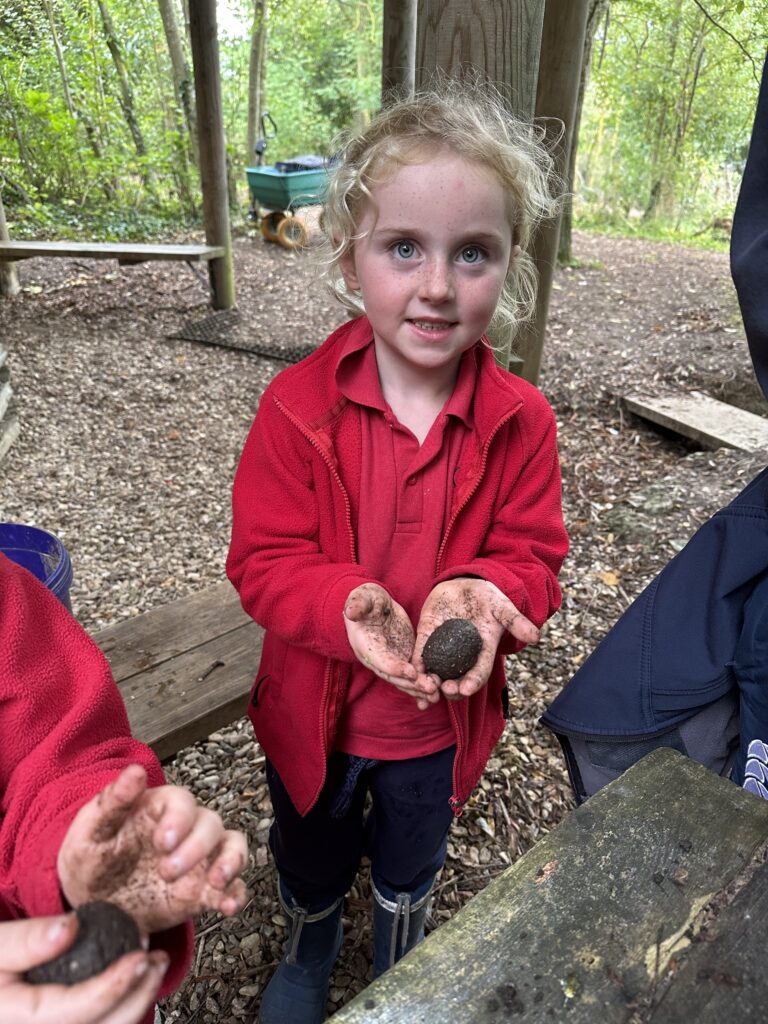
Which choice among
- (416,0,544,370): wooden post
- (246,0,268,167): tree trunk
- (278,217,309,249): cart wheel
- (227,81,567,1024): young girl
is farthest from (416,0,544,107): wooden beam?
(246,0,268,167): tree trunk

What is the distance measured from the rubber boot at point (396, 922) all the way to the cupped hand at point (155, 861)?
3.84 ft

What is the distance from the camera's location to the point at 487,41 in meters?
2.02

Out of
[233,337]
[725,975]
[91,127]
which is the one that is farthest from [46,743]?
[91,127]

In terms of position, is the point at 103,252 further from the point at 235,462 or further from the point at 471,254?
the point at 471,254

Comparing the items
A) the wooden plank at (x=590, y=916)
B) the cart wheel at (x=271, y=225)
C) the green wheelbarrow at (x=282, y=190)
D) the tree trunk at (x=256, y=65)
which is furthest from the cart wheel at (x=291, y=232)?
the wooden plank at (x=590, y=916)

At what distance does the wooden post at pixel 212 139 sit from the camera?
6504mm

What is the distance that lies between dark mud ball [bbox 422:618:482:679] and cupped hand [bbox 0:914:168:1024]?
689 mm

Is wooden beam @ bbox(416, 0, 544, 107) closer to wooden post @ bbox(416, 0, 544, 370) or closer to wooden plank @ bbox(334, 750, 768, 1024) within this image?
wooden post @ bbox(416, 0, 544, 370)

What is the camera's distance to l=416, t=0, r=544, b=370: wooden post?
2.00 metres

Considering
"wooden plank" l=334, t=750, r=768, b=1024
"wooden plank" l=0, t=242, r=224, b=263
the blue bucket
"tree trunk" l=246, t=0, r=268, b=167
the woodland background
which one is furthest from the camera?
"tree trunk" l=246, t=0, r=268, b=167

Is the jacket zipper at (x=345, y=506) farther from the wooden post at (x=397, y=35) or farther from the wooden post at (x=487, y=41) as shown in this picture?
the wooden post at (x=397, y=35)

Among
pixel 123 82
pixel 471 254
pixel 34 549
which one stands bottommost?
pixel 34 549

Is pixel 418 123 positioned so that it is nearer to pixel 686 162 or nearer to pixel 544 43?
pixel 544 43

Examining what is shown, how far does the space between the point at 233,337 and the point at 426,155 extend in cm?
590
